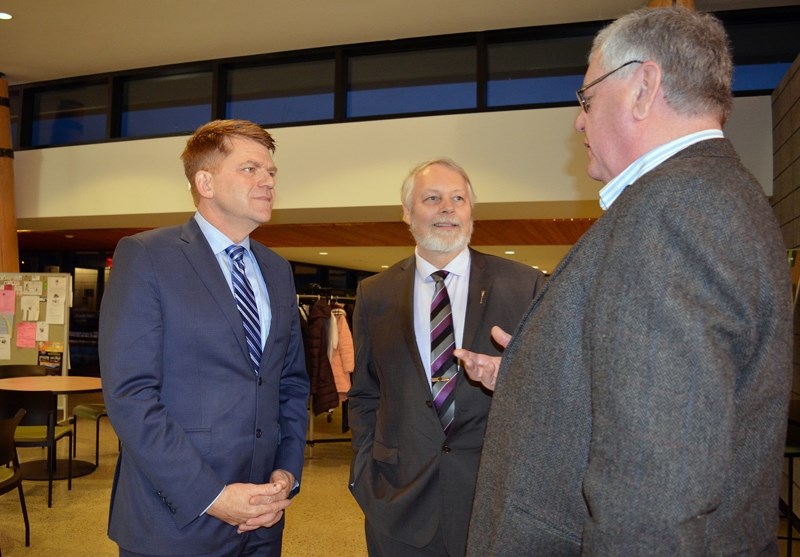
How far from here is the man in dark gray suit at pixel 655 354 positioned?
2.62 ft

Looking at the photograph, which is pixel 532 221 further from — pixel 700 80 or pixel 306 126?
pixel 700 80

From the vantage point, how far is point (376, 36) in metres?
5.86

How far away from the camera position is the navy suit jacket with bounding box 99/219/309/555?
5.15ft

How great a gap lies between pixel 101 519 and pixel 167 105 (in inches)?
174

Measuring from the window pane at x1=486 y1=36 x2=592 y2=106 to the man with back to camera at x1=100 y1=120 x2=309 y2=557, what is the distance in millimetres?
4159

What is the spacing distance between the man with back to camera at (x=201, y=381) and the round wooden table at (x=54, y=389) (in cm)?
359

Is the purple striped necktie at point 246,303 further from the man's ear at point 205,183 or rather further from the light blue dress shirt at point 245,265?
the man's ear at point 205,183

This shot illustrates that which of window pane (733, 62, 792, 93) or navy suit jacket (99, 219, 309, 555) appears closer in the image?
navy suit jacket (99, 219, 309, 555)

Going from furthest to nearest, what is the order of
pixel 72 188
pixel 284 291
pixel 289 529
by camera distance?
1. pixel 72 188
2. pixel 289 529
3. pixel 284 291

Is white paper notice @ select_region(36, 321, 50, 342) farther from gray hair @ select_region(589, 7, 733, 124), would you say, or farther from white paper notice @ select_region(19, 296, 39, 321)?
gray hair @ select_region(589, 7, 733, 124)

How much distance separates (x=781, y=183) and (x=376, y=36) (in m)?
3.78

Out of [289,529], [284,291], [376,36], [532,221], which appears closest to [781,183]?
[532,221]

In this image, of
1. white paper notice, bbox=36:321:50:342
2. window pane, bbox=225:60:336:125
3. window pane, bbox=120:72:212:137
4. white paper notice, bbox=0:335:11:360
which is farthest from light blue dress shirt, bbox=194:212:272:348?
white paper notice, bbox=0:335:11:360

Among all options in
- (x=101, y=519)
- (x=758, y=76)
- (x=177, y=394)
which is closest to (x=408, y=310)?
(x=177, y=394)
